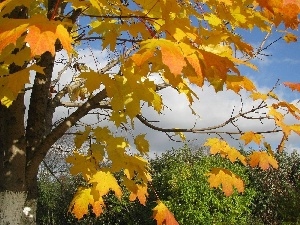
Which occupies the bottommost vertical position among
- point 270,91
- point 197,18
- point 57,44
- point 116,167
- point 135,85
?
point 116,167

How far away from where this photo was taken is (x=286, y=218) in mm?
11438

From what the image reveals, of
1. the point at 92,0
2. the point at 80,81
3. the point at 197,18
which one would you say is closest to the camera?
the point at 92,0

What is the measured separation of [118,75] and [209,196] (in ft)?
27.3

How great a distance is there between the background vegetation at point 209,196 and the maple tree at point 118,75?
5953 mm

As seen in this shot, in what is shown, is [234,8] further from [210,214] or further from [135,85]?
[210,214]

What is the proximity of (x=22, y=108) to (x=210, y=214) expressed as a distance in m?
8.02

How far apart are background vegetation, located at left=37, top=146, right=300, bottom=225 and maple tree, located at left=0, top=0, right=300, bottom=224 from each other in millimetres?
5953

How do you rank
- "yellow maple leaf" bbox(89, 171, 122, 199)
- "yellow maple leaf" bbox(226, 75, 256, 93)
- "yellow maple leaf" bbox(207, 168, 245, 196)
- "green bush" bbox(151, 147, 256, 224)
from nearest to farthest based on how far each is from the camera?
"yellow maple leaf" bbox(226, 75, 256, 93)
"yellow maple leaf" bbox(89, 171, 122, 199)
"yellow maple leaf" bbox(207, 168, 245, 196)
"green bush" bbox(151, 147, 256, 224)

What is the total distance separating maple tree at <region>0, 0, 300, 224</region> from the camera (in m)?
1.83

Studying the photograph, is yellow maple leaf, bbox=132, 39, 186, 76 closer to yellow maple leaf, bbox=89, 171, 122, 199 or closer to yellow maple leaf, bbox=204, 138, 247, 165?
yellow maple leaf, bbox=89, 171, 122, 199

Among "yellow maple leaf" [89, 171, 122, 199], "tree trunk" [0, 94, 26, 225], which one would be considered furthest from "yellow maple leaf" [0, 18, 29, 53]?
"yellow maple leaf" [89, 171, 122, 199]

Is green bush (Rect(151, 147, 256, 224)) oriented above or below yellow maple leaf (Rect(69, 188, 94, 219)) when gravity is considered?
above

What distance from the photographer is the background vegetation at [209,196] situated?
1048 centimetres

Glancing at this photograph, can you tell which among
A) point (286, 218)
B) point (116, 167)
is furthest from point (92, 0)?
point (286, 218)
